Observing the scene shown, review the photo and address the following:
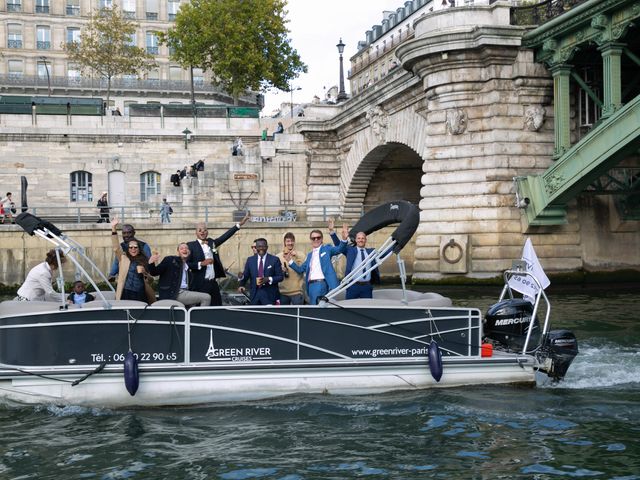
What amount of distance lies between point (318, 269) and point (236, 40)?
130 ft

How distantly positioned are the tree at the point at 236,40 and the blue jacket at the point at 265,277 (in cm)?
3894

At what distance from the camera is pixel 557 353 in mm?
12055

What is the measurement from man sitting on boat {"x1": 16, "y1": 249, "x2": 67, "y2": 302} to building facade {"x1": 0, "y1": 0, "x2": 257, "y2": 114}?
183 feet

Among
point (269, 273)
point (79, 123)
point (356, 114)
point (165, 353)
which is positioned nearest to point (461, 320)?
point (269, 273)

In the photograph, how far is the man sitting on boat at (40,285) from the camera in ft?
40.8

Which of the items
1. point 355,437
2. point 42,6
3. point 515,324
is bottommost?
point 355,437

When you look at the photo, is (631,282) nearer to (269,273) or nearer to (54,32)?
(269,273)

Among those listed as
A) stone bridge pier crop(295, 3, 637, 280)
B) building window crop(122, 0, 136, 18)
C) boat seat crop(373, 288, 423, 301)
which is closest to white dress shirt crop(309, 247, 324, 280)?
boat seat crop(373, 288, 423, 301)

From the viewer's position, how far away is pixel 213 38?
50281mm

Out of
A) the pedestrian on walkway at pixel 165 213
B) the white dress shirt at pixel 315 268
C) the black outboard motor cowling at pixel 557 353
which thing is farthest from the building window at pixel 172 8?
the black outboard motor cowling at pixel 557 353

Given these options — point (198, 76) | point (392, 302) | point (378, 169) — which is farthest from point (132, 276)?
point (198, 76)

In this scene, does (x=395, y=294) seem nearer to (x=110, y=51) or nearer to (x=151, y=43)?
(x=110, y=51)

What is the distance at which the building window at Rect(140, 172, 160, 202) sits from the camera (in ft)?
145

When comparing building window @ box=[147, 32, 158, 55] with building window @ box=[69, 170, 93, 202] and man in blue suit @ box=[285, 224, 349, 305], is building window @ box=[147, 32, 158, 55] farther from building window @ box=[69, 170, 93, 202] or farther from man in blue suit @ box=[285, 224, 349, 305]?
man in blue suit @ box=[285, 224, 349, 305]
